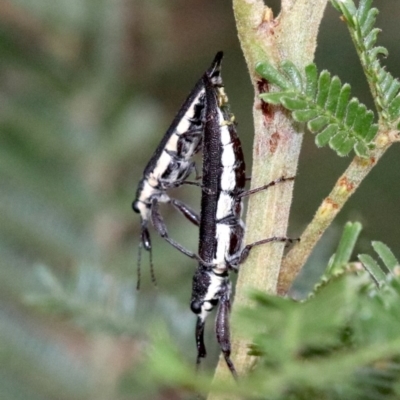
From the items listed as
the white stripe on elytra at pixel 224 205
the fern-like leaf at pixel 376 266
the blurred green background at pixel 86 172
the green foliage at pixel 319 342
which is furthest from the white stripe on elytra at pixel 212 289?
the blurred green background at pixel 86 172

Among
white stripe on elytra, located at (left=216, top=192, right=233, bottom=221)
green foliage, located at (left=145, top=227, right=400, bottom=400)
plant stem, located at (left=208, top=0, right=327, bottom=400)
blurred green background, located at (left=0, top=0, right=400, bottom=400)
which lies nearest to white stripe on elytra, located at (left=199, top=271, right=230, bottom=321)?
white stripe on elytra, located at (left=216, top=192, right=233, bottom=221)

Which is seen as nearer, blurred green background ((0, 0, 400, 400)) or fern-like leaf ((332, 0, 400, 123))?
fern-like leaf ((332, 0, 400, 123))

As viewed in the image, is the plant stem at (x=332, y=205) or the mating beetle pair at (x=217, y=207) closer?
the plant stem at (x=332, y=205)

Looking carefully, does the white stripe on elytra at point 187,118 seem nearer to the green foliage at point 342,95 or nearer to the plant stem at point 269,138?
the plant stem at point 269,138

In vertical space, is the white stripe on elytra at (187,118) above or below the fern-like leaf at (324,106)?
above

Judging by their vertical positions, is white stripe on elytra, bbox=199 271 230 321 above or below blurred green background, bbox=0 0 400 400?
below

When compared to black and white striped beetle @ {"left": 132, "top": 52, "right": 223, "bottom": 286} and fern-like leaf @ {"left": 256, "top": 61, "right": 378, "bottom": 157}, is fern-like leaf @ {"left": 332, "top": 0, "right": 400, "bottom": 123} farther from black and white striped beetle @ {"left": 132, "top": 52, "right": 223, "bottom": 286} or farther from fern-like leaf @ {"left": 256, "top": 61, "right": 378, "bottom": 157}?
black and white striped beetle @ {"left": 132, "top": 52, "right": 223, "bottom": 286}

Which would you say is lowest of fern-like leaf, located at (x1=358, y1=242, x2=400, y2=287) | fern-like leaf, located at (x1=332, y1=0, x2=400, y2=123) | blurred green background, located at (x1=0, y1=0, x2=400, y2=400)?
fern-like leaf, located at (x1=358, y1=242, x2=400, y2=287)
